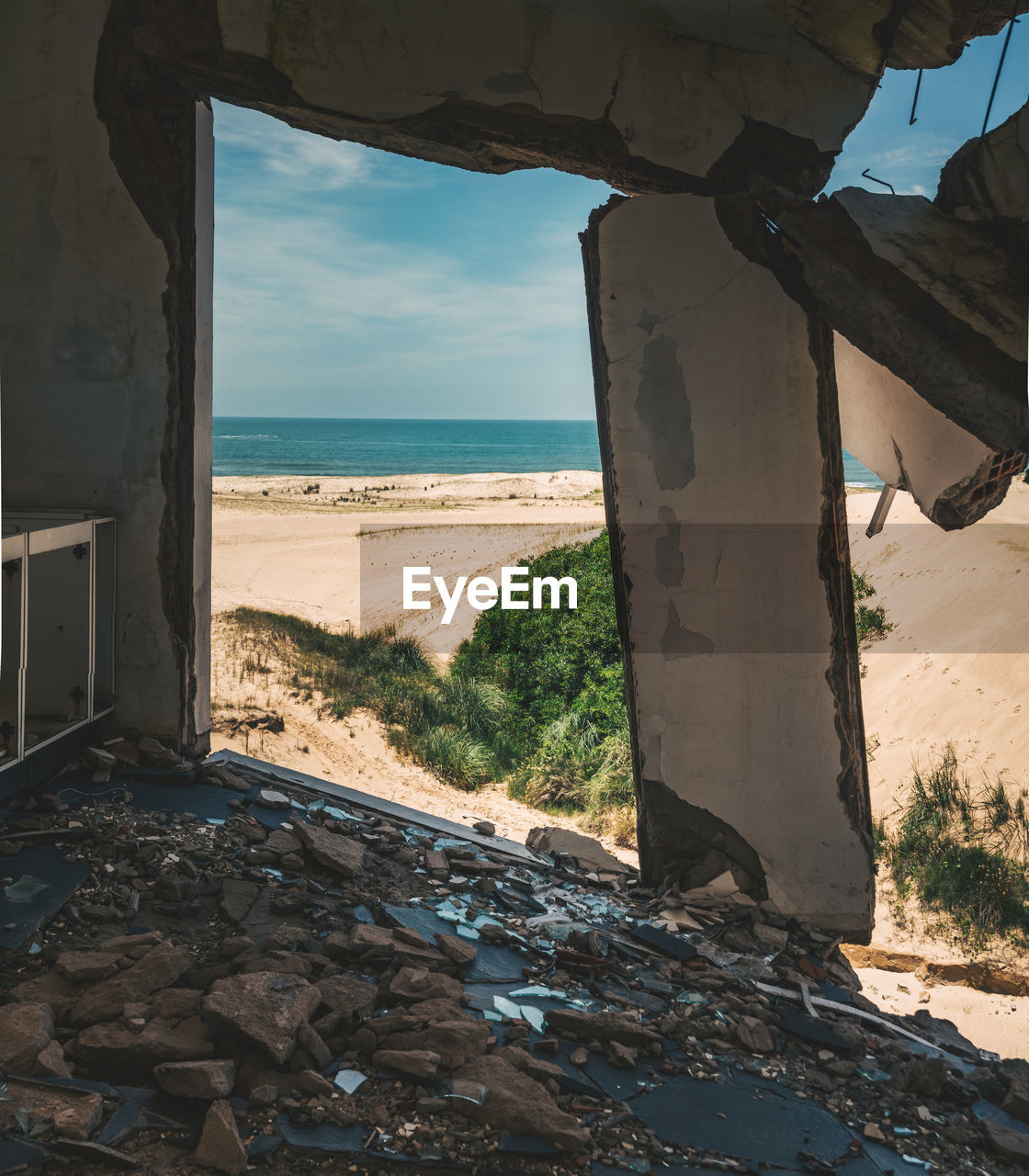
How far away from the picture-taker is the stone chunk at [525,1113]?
141 cm

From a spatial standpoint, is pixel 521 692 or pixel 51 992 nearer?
pixel 51 992

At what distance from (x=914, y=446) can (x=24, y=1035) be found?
3.23 m

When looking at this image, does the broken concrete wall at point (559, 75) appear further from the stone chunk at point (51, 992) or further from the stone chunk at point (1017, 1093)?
the stone chunk at point (1017, 1093)

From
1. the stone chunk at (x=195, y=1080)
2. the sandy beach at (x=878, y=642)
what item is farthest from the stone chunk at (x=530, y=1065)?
the sandy beach at (x=878, y=642)

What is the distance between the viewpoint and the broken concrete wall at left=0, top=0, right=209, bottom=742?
2.81 m

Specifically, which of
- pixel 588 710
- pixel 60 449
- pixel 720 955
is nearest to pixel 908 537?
pixel 588 710

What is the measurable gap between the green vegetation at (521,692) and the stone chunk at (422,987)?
13.0 feet

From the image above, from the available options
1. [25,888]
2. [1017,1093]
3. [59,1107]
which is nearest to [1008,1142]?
[1017,1093]

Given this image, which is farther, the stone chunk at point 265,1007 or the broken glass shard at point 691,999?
the broken glass shard at point 691,999

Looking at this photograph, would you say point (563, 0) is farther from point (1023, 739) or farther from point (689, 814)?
point (1023, 739)

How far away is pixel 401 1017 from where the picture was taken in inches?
65.8

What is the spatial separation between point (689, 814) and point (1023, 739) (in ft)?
15.2

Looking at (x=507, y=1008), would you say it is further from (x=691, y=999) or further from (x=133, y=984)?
(x=133, y=984)

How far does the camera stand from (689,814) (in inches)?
116
